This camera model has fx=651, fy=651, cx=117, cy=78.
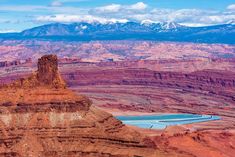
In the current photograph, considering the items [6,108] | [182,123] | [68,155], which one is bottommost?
[182,123]

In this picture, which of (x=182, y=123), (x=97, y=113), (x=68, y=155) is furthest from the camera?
(x=182, y=123)

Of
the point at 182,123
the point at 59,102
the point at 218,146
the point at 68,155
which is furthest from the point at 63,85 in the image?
the point at 182,123

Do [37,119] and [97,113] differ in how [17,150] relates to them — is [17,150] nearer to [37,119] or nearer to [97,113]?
[37,119]

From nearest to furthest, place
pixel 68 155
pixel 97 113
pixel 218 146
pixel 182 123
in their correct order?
pixel 68 155, pixel 97 113, pixel 218 146, pixel 182 123

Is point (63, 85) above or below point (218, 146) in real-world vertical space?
above

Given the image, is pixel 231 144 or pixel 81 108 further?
pixel 231 144

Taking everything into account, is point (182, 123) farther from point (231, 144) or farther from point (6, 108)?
point (6, 108)
